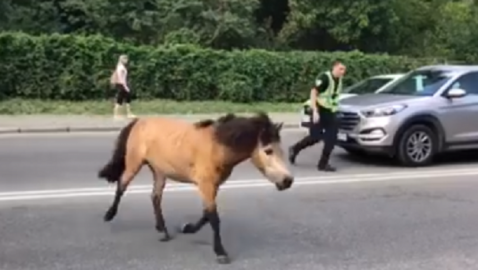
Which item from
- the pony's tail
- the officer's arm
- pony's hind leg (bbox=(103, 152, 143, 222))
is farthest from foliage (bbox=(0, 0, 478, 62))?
pony's hind leg (bbox=(103, 152, 143, 222))

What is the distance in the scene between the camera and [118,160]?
8633mm

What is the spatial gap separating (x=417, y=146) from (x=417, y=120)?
0.41 m

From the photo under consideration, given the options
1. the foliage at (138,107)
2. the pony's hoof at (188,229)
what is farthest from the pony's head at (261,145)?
the foliage at (138,107)

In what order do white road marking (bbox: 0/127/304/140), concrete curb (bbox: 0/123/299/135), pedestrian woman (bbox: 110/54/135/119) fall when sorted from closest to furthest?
white road marking (bbox: 0/127/304/140) < concrete curb (bbox: 0/123/299/135) < pedestrian woman (bbox: 110/54/135/119)

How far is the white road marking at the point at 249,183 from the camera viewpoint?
10641 mm

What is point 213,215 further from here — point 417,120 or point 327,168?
point 417,120

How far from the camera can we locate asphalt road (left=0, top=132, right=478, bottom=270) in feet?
25.1

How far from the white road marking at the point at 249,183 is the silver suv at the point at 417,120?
747 millimetres

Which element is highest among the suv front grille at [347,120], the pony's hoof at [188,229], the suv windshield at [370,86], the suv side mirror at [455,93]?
the suv side mirror at [455,93]

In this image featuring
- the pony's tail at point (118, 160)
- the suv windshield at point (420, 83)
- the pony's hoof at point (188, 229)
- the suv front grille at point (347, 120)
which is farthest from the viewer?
the suv windshield at point (420, 83)

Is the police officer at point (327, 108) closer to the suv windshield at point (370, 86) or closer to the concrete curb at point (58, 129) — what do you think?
the suv windshield at point (370, 86)

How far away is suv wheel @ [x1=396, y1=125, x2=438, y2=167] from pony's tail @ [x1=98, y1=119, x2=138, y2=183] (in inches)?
255

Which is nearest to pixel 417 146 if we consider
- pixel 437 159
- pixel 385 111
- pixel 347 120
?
pixel 385 111

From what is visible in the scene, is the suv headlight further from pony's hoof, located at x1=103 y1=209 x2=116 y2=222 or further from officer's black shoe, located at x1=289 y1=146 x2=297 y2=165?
pony's hoof, located at x1=103 y1=209 x2=116 y2=222
